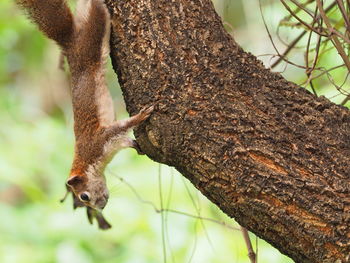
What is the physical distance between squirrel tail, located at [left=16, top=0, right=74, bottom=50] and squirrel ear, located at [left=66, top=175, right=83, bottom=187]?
0.61 m

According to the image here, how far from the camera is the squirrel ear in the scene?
2955mm

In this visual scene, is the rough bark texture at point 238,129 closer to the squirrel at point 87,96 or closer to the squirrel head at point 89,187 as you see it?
the squirrel at point 87,96

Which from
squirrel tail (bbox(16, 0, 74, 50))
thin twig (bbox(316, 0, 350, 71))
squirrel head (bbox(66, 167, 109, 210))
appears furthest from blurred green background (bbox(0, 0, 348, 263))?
thin twig (bbox(316, 0, 350, 71))

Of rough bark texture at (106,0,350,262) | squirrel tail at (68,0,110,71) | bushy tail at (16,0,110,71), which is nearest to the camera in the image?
rough bark texture at (106,0,350,262)

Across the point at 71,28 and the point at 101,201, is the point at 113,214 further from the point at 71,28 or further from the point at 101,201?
the point at 71,28

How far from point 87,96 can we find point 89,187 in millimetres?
439

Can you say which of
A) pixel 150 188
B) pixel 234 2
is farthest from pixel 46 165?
pixel 234 2

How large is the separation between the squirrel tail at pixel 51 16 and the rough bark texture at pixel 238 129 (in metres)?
0.60

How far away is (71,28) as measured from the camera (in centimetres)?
276

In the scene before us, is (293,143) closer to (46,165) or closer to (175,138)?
(175,138)

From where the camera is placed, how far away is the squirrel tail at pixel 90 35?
2338mm

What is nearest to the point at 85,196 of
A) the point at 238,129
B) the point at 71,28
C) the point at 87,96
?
the point at 87,96

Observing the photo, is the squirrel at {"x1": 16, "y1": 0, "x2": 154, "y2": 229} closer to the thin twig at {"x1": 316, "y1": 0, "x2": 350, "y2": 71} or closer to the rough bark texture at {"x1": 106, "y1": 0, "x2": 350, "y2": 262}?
the rough bark texture at {"x1": 106, "y1": 0, "x2": 350, "y2": 262}

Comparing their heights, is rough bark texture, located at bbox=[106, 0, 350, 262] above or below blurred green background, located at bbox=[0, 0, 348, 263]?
A: below
